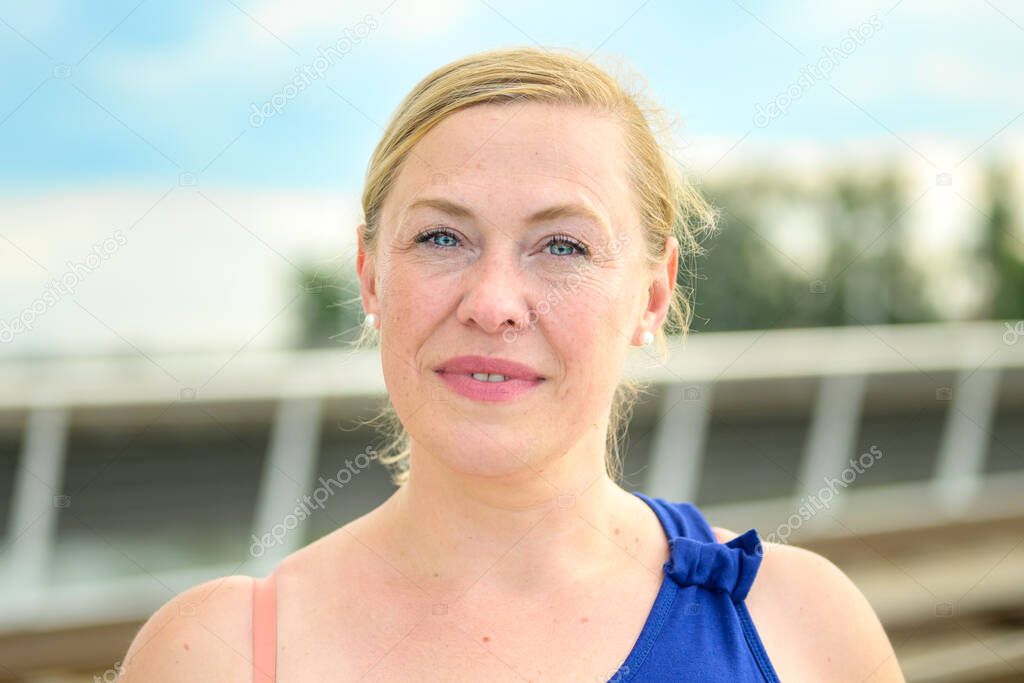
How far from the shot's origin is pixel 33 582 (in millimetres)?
3910

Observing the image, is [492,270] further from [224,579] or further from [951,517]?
[951,517]

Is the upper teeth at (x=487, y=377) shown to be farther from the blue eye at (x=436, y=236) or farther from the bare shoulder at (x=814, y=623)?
the bare shoulder at (x=814, y=623)

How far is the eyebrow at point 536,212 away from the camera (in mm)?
1675

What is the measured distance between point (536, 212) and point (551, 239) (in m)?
0.05

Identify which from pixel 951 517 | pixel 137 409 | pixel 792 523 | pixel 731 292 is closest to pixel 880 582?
pixel 792 523

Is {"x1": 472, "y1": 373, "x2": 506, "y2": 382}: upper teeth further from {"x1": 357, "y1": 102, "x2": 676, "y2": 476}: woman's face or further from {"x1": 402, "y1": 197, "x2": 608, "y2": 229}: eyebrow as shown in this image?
{"x1": 402, "y1": 197, "x2": 608, "y2": 229}: eyebrow

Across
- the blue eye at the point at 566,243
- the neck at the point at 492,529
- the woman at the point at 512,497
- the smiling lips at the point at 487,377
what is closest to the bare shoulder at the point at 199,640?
the woman at the point at 512,497

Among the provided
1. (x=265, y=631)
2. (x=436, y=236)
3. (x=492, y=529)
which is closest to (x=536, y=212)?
(x=436, y=236)

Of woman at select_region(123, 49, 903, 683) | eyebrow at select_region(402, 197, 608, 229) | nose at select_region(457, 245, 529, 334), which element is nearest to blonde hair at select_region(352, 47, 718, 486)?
woman at select_region(123, 49, 903, 683)

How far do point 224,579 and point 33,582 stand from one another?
2.58m

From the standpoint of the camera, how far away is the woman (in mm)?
1637

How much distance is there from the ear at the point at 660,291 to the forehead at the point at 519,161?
0.18 m

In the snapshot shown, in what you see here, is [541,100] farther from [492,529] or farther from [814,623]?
[814,623]

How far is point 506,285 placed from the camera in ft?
5.32
